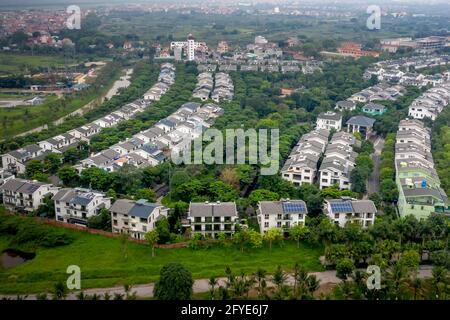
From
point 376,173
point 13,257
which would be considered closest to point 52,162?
point 13,257

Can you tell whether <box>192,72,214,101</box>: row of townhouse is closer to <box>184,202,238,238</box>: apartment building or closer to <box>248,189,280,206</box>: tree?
<box>248,189,280,206</box>: tree

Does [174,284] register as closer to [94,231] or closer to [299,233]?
[299,233]

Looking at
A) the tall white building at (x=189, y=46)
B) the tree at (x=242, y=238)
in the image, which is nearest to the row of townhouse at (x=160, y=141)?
the tree at (x=242, y=238)

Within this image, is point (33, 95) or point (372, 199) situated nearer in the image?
point (372, 199)

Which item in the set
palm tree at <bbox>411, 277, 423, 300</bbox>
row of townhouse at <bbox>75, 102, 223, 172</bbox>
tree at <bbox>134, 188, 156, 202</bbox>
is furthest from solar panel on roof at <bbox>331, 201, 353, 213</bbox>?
row of townhouse at <bbox>75, 102, 223, 172</bbox>
